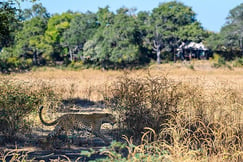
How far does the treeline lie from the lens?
57875 millimetres

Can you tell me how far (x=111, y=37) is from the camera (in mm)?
56906

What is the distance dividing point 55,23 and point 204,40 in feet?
92.5

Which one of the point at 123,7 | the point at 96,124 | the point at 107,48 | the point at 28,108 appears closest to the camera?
the point at 96,124

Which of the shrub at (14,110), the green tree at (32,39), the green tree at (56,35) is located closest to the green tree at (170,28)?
the green tree at (56,35)

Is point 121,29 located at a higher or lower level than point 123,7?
lower

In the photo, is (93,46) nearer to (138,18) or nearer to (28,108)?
(138,18)

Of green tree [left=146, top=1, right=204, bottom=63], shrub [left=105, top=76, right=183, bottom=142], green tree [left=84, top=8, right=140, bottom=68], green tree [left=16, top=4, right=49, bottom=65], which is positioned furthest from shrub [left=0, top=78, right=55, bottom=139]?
green tree [left=146, top=1, right=204, bottom=63]

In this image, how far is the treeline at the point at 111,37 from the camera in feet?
190

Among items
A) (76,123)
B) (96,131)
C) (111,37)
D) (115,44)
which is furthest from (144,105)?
(115,44)

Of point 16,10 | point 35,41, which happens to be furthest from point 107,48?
point 16,10

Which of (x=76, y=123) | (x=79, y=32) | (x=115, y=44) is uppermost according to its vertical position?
(x=79, y=32)

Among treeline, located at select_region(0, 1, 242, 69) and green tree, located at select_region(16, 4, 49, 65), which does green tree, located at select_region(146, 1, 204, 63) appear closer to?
treeline, located at select_region(0, 1, 242, 69)

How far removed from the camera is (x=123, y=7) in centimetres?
6825

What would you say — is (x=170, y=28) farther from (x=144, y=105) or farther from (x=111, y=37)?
(x=144, y=105)
